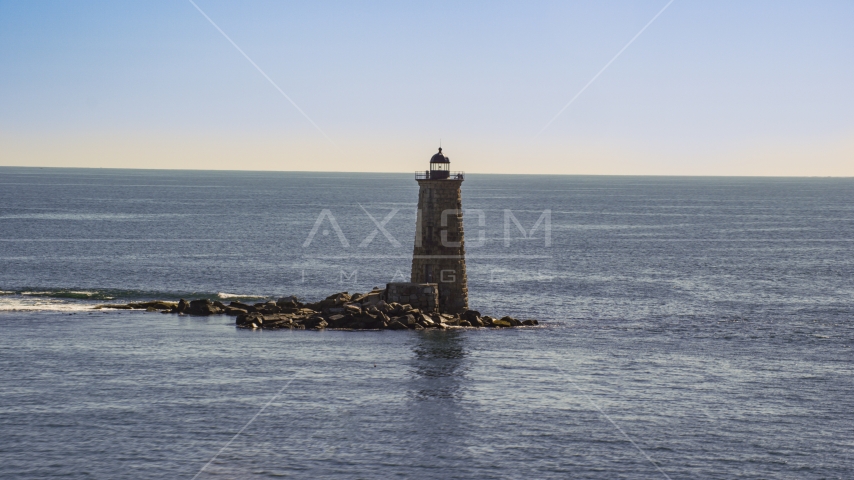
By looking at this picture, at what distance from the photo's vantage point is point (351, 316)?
5712 cm

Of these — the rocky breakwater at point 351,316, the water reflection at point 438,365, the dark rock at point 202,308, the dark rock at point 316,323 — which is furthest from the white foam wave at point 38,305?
the water reflection at point 438,365

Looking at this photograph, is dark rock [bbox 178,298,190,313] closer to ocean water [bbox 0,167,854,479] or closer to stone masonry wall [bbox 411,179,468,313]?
ocean water [bbox 0,167,854,479]

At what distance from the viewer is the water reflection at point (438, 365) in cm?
4300

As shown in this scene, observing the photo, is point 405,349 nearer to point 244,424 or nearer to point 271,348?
point 271,348

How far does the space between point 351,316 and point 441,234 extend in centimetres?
746

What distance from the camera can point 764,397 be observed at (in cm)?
4238

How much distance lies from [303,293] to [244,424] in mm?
35691

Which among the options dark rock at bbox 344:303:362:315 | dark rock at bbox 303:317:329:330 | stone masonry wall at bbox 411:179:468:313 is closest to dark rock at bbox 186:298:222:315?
dark rock at bbox 303:317:329:330

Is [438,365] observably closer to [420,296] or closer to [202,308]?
[420,296]

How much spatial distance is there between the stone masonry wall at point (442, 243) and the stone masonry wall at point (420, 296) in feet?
2.34

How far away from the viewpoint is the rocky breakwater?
5647 cm

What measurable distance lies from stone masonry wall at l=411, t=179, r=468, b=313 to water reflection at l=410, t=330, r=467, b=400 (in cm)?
391

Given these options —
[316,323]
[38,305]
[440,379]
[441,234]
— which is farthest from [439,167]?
[38,305]

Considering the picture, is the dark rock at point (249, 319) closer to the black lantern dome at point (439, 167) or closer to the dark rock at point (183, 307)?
the dark rock at point (183, 307)
